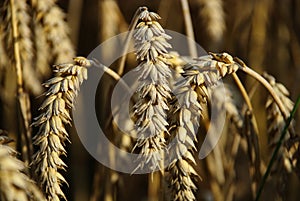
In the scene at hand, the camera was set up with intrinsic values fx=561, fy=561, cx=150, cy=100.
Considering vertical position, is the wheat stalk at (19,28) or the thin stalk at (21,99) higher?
the wheat stalk at (19,28)

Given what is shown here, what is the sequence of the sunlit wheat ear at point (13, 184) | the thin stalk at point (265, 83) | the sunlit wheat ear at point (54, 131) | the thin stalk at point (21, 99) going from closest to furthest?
1. the sunlit wheat ear at point (13, 184)
2. the sunlit wheat ear at point (54, 131)
3. the thin stalk at point (265, 83)
4. the thin stalk at point (21, 99)

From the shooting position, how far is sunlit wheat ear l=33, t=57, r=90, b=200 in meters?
0.80

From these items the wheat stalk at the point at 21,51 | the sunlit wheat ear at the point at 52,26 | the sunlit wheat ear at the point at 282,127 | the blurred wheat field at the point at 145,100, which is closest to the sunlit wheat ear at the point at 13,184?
the blurred wheat field at the point at 145,100

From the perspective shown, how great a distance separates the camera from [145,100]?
0.78 meters

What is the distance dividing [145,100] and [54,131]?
0.14 meters

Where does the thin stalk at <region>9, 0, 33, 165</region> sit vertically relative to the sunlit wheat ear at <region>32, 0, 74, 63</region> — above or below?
below

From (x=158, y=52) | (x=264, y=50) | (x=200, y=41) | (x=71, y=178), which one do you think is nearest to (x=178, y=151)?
(x=158, y=52)

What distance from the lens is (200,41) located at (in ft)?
7.29

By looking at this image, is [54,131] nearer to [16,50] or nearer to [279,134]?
[16,50]

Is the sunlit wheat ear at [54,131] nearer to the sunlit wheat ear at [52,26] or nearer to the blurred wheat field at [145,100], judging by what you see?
A: the blurred wheat field at [145,100]

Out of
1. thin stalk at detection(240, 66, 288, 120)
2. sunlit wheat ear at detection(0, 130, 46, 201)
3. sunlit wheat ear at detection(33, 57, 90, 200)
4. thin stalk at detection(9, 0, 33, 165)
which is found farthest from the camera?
thin stalk at detection(9, 0, 33, 165)

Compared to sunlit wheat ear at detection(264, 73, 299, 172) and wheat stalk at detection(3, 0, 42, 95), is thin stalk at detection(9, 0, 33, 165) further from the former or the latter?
sunlit wheat ear at detection(264, 73, 299, 172)

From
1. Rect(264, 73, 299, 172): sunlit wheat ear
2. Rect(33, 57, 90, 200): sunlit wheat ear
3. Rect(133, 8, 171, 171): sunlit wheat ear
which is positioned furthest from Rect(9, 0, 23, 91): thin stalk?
Rect(264, 73, 299, 172): sunlit wheat ear

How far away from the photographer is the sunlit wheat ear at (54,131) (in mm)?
800
